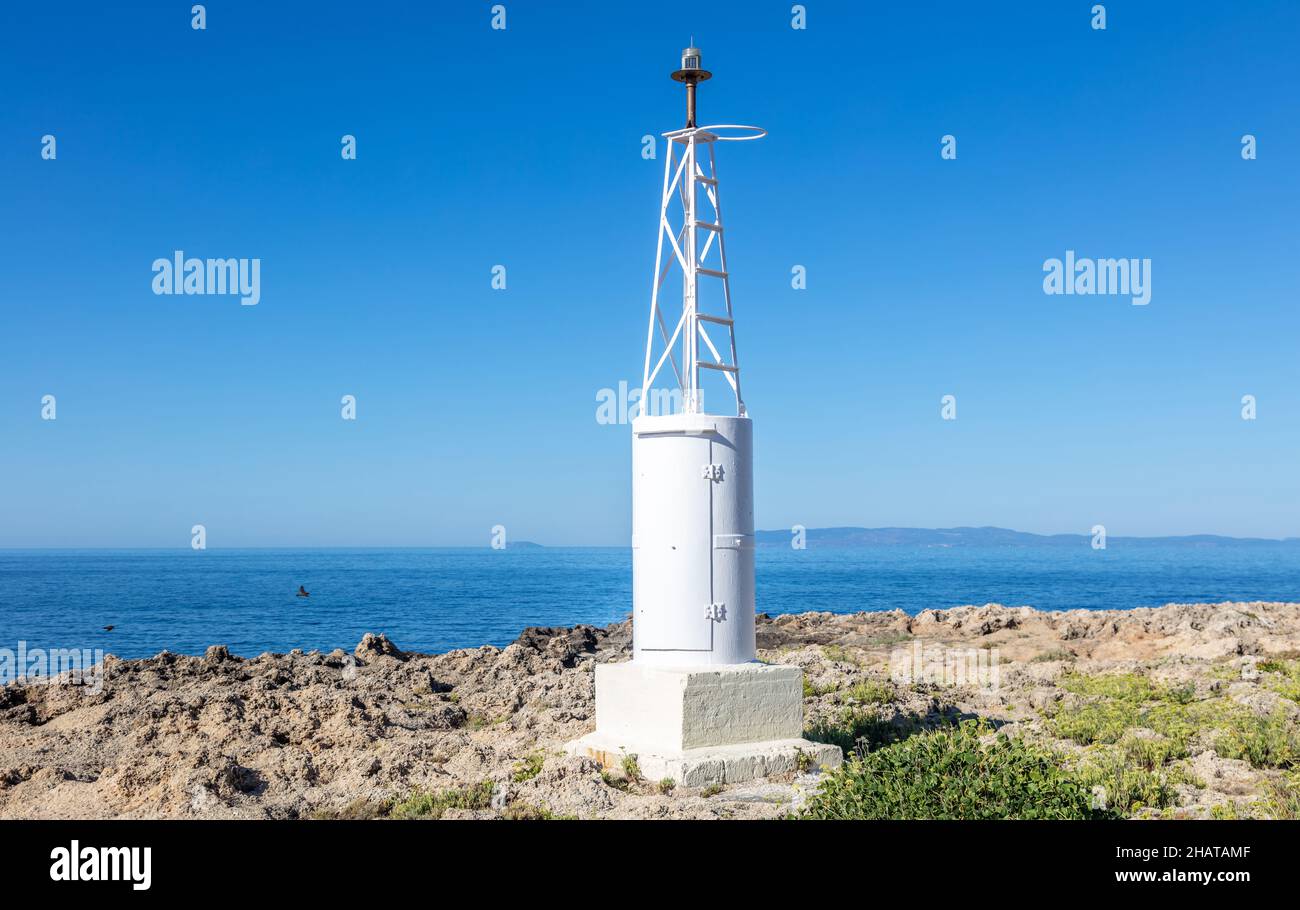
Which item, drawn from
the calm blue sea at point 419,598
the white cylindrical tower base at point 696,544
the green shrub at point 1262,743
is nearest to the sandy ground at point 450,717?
the green shrub at point 1262,743

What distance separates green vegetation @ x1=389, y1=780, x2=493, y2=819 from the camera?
1045 centimetres

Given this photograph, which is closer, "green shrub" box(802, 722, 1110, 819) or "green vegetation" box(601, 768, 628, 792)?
"green shrub" box(802, 722, 1110, 819)

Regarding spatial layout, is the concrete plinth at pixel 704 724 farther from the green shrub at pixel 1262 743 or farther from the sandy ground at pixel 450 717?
the green shrub at pixel 1262 743

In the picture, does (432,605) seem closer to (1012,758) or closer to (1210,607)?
(1210,607)

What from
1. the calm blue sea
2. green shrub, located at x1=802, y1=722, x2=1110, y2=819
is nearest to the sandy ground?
green shrub, located at x1=802, y1=722, x2=1110, y2=819

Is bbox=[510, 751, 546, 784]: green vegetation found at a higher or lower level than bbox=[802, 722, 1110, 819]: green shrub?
lower

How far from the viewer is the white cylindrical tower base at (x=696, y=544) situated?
12023 mm

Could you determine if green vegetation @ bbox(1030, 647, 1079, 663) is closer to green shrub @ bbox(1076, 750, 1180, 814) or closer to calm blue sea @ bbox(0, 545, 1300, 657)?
green shrub @ bbox(1076, 750, 1180, 814)

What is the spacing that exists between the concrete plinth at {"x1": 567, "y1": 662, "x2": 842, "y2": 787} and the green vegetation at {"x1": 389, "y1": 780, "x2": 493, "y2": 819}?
1.55 metres

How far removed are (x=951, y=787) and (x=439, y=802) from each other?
535 centimetres

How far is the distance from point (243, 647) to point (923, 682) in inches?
1563

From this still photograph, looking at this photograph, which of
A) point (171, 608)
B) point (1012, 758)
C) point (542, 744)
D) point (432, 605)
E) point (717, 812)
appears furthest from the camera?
point (432, 605)

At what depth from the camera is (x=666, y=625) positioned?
39.7 feet
